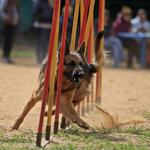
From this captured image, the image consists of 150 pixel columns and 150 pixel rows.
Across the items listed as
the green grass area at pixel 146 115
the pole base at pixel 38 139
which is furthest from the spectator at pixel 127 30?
the pole base at pixel 38 139

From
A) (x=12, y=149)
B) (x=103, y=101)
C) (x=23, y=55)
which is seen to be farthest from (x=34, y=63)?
(x=12, y=149)

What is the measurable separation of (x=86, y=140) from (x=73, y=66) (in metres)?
1.12

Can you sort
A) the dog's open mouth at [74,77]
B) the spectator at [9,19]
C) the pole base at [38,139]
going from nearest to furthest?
the pole base at [38,139] → the dog's open mouth at [74,77] → the spectator at [9,19]

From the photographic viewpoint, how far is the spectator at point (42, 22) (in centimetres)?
2039

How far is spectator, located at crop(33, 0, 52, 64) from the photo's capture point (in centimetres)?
2039

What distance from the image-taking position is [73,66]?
8.27m

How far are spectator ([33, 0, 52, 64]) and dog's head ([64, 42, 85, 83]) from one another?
39.8ft

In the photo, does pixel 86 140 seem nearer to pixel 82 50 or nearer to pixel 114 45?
pixel 82 50

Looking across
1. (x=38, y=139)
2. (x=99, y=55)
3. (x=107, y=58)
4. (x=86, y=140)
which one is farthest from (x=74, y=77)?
(x=107, y=58)

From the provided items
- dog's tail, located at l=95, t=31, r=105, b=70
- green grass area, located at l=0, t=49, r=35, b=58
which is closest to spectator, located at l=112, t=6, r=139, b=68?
green grass area, located at l=0, t=49, r=35, b=58

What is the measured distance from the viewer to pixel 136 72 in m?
19.4

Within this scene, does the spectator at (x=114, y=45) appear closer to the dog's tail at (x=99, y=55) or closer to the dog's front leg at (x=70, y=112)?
the dog's tail at (x=99, y=55)

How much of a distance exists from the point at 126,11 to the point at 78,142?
13.3m

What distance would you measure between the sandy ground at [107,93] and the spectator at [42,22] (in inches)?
60.1
